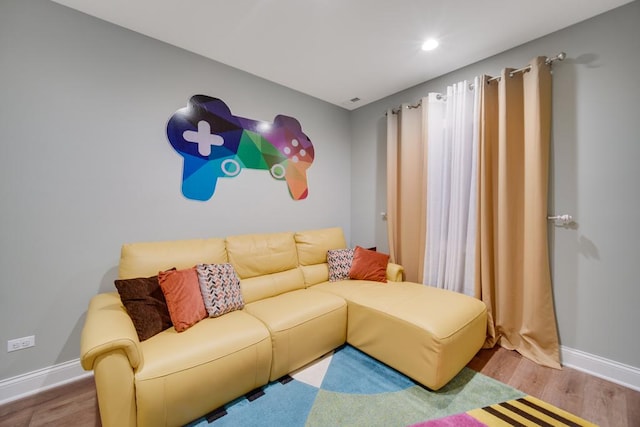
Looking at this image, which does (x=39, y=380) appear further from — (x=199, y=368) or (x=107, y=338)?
(x=199, y=368)

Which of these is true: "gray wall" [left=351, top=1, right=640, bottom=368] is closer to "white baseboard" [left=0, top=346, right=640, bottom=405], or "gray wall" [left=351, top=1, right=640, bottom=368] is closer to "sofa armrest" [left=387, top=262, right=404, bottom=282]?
"white baseboard" [left=0, top=346, right=640, bottom=405]

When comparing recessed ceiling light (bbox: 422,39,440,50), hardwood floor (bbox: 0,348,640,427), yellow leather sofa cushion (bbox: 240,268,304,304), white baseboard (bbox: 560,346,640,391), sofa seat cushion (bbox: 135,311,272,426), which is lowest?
hardwood floor (bbox: 0,348,640,427)

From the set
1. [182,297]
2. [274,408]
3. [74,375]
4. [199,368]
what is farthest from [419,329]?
[74,375]

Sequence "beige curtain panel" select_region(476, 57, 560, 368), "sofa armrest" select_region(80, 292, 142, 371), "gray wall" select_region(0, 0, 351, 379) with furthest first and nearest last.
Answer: "beige curtain panel" select_region(476, 57, 560, 368) → "gray wall" select_region(0, 0, 351, 379) → "sofa armrest" select_region(80, 292, 142, 371)

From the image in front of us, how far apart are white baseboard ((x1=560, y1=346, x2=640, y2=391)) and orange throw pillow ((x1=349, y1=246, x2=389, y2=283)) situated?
59.7 inches

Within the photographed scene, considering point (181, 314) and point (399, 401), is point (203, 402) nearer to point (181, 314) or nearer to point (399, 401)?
point (181, 314)

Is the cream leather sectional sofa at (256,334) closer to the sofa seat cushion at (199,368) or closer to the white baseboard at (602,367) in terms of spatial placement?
the sofa seat cushion at (199,368)

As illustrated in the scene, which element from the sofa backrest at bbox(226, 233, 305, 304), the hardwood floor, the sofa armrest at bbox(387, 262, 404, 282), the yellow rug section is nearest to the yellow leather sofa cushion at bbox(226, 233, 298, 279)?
the sofa backrest at bbox(226, 233, 305, 304)

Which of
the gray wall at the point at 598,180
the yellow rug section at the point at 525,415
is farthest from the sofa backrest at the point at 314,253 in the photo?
the gray wall at the point at 598,180

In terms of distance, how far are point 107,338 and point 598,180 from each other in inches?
130

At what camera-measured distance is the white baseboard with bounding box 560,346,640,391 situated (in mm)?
1798

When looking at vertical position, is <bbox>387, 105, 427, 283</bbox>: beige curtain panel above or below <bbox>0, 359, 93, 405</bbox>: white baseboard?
above

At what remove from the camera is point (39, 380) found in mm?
1774

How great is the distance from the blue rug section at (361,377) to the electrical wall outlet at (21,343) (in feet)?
6.62
